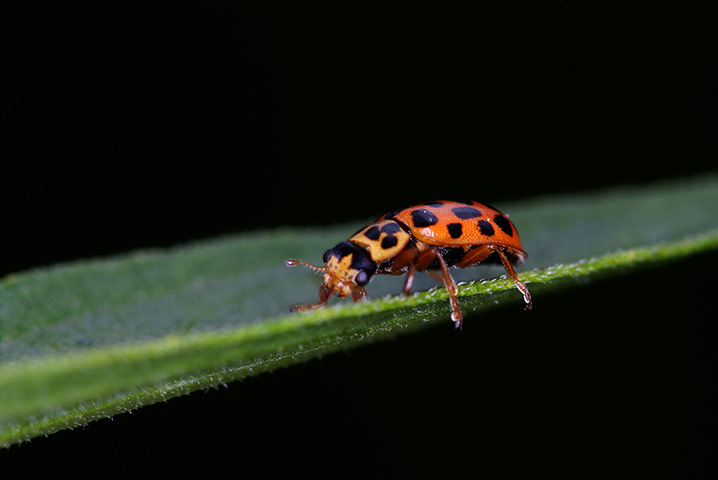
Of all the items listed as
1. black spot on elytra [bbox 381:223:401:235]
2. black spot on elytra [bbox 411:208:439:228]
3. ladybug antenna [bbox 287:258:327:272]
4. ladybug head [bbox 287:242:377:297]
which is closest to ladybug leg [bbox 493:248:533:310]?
black spot on elytra [bbox 411:208:439:228]

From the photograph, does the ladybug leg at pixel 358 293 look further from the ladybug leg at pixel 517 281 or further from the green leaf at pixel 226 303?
the ladybug leg at pixel 517 281

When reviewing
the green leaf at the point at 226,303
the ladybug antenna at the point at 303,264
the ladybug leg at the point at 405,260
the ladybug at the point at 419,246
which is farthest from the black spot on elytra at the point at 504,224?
the ladybug antenna at the point at 303,264

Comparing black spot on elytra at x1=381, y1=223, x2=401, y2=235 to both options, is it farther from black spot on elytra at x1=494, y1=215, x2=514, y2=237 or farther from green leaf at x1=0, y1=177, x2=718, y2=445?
black spot on elytra at x1=494, y1=215, x2=514, y2=237

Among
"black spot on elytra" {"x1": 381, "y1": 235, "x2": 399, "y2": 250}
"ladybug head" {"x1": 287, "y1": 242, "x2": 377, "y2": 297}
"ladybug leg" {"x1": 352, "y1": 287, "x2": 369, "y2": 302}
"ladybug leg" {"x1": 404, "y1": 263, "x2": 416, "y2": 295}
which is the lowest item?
"ladybug leg" {"x1": 352, "y1": 287, "x2": 369, "y2": 302}

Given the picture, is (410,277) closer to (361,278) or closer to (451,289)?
(361,278)

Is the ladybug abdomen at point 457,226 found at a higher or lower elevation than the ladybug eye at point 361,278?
higher

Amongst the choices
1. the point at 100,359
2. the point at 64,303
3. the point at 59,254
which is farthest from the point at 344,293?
the point at 59,254

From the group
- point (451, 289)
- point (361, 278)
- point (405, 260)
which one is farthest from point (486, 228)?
point (451, 289)
